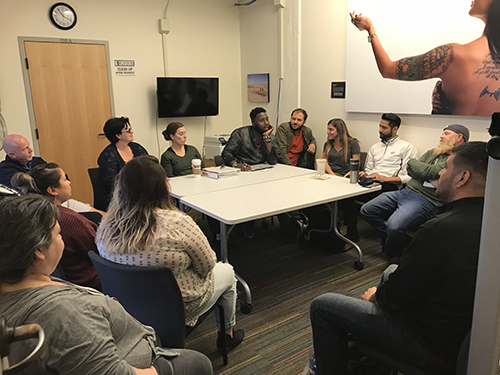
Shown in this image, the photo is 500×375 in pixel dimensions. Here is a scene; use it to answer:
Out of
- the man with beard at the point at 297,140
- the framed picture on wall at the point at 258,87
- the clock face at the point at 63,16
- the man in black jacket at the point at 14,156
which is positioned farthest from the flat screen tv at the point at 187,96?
the man in black jacket at the point at 14,156

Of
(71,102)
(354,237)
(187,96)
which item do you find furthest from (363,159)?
(71,102)

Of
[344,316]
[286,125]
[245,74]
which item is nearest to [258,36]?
[245,74]

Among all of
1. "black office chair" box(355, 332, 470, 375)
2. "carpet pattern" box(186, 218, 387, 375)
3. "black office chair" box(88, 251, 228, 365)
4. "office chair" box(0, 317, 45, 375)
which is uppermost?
"office chair" box(0, 317, 45, 375)

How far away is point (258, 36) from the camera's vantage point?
18.7 ft

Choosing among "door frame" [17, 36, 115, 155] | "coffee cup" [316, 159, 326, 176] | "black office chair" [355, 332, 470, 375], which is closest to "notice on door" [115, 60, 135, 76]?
"door frame" [17, 36, 115, 155]

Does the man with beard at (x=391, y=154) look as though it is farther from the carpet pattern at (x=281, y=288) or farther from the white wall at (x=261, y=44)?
the white wall at (x=261, y=44)

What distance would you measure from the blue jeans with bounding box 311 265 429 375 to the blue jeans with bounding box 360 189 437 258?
1688 millimetres

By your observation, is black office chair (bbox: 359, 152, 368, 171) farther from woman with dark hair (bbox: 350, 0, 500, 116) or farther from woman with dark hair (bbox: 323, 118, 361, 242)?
woman with dark hair (bbox: 350, 0, 500, 116)

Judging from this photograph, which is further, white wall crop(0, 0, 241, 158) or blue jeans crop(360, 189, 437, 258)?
white wall crop(0, 0, 241, 158)

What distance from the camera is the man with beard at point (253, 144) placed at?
411cm

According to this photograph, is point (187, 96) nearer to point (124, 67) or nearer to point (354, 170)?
point (124, 67)

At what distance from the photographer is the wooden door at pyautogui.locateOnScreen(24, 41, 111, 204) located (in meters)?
4.59

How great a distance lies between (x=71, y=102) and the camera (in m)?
4.82

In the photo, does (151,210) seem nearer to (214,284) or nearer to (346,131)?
(214,284)
